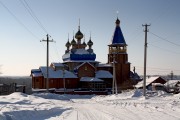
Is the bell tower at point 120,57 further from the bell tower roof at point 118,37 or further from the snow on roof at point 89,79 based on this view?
the snow on roof at point 89,79

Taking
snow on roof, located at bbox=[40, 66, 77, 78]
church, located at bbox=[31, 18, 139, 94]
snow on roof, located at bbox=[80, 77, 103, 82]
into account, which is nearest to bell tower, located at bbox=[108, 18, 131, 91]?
church, located at bbox=[31, 18, 139, 94]

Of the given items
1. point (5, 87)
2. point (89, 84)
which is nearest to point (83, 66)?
point (89, 84)

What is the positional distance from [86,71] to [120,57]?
7272mm

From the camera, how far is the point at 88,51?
64.3 meters

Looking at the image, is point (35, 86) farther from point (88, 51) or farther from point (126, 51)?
point (126, 51)

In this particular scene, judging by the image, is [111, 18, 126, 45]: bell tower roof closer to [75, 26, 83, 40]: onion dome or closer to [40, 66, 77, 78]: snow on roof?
[75, 26, 83, 40]: onion dome

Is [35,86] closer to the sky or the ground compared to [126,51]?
closer to the ground

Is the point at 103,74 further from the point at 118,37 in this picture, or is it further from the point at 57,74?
the point at 57,74

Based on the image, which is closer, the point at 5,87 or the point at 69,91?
the point at 5,87

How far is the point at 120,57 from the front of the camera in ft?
197

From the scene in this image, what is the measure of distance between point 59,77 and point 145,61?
25954 mm

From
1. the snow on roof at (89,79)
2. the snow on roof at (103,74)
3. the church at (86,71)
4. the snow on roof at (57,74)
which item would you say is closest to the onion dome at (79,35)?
the church at (86,71)

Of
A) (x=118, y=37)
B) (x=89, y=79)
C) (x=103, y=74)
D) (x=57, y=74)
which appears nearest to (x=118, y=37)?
(x=118, y=37)

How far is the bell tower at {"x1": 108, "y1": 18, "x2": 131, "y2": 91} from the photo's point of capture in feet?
195
